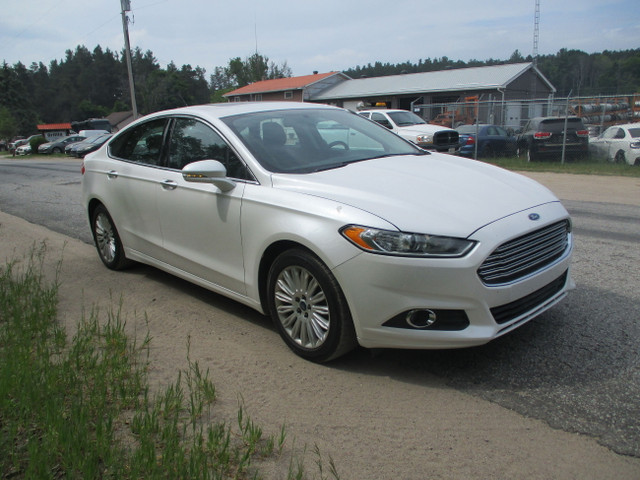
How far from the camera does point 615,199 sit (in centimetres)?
1060

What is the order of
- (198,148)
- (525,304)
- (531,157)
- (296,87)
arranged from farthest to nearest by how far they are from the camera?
(296,87) → (531,157) → (198,148) → (525,304)

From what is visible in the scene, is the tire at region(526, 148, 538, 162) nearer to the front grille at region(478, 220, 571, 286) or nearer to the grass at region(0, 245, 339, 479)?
the front grille at region(478, 220, 571, 286)

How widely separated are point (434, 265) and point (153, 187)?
2820 mm

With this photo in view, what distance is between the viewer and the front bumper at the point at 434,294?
10.3 feet

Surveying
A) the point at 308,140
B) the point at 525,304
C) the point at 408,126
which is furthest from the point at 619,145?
the point at 525,304

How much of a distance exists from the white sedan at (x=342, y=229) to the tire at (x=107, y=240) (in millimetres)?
698

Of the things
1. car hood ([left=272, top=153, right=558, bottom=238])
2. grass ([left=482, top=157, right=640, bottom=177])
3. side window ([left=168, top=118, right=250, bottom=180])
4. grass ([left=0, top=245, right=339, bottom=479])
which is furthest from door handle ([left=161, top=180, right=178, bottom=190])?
grass ([left=482, top=157, right=640, bottom=177])

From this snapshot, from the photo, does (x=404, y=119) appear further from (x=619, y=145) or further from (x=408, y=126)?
(x=619, y=145)

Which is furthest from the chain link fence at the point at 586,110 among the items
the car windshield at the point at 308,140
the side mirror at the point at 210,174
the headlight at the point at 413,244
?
the headlight at the point at 413,244

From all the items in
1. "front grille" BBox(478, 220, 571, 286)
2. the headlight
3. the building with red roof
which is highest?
the building with red roof

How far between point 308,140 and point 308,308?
148 centimetres

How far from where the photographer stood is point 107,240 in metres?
5.99

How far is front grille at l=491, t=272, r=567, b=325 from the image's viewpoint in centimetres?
331

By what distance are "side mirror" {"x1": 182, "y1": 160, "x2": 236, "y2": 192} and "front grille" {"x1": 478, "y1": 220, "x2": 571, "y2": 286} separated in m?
1.90
